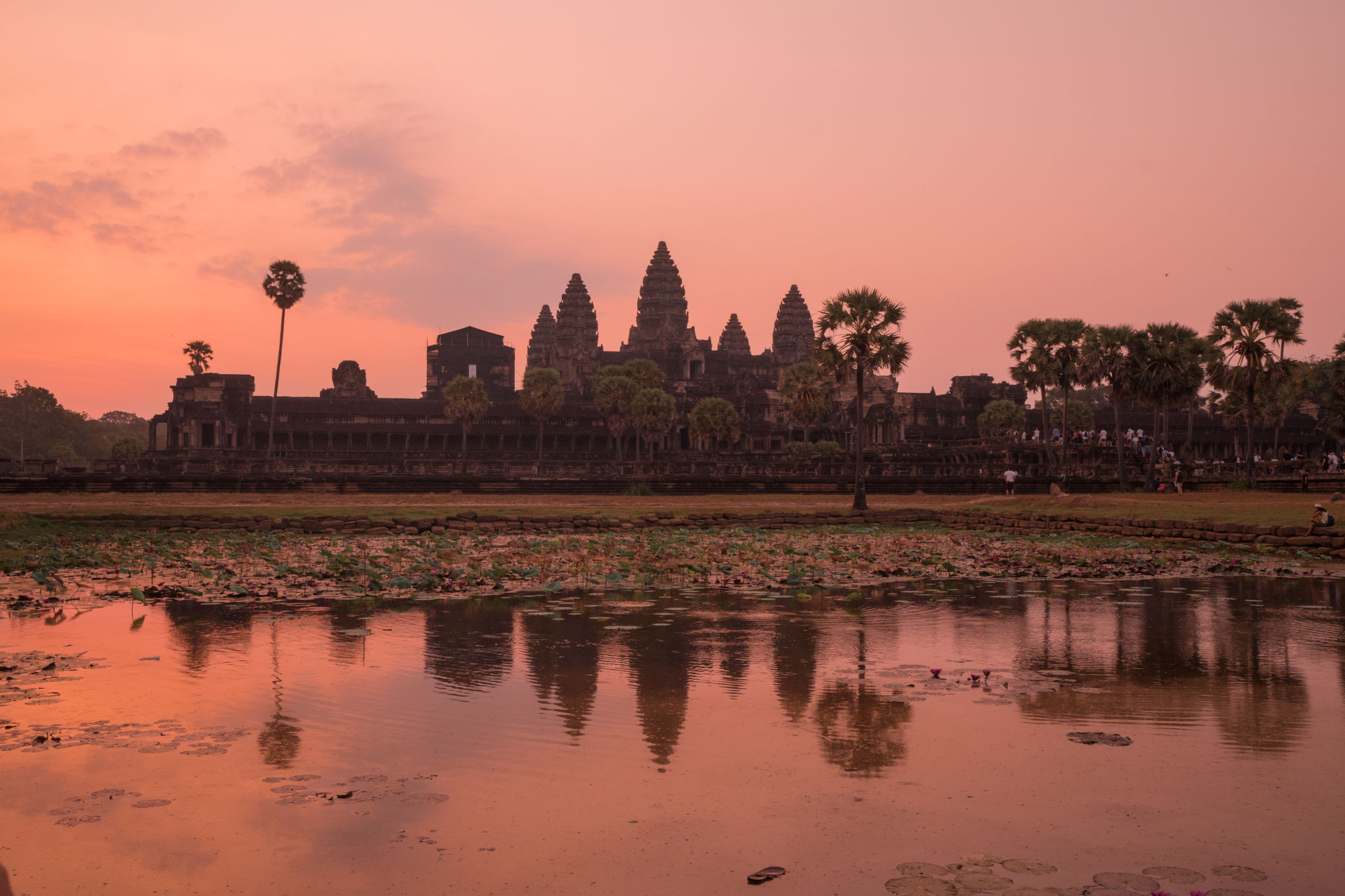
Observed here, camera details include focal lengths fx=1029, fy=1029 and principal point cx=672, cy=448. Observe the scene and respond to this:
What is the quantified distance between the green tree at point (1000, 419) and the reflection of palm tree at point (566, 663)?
3318 inches

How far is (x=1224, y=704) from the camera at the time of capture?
8172 mm

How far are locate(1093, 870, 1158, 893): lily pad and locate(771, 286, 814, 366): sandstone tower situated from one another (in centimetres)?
14271

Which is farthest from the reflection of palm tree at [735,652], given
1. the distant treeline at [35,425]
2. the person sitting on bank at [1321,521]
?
the distant treeline at [35,425]

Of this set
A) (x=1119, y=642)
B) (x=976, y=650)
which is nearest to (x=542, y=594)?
(x=976, y=650)

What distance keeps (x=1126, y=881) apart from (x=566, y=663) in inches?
241

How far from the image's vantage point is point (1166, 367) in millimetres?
48344

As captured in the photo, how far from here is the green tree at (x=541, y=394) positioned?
295 ft

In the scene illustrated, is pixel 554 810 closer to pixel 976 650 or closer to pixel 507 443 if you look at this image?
pixel 976 650

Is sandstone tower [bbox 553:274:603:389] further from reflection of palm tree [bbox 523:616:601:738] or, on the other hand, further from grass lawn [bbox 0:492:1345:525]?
reflection of palm tree [bbox 523:616:601:738]

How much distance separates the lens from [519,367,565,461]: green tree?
90.1m

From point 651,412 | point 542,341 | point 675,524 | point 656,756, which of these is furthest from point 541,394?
point 656,756

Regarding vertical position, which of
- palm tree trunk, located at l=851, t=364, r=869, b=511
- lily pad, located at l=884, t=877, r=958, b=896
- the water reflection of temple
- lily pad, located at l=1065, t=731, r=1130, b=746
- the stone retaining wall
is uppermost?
palm tree trunk, located at l=851, t=364, r=869, b=511

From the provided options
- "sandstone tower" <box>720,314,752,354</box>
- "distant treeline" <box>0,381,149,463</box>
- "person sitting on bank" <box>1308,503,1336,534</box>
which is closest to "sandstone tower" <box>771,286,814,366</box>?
"sandstone tower" <box>720,314,752,354</box>

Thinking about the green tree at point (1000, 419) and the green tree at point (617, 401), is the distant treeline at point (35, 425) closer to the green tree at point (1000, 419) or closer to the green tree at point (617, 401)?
the green tree at point (617, 401)
